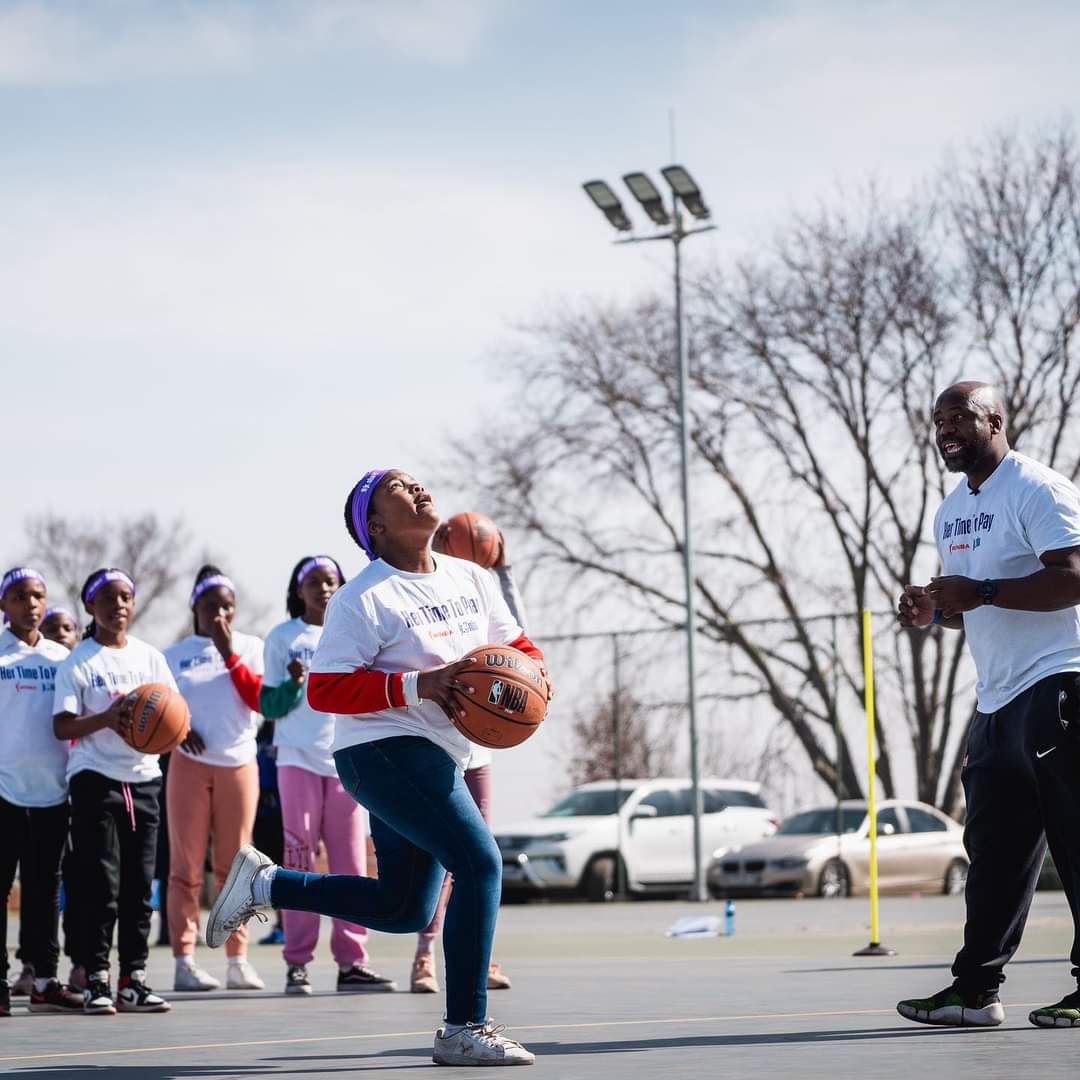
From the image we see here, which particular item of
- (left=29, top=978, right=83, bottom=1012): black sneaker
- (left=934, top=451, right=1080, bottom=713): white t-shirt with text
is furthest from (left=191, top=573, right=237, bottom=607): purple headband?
(left=934, top=451, right=1080, bottom=713): white t-shirt with text

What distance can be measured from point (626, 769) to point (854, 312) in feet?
38.7

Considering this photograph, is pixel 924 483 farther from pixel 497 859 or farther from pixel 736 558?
pixel 497 859

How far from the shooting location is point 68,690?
947cm

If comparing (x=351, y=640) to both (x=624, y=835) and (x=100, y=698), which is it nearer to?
(x=100, y=698)

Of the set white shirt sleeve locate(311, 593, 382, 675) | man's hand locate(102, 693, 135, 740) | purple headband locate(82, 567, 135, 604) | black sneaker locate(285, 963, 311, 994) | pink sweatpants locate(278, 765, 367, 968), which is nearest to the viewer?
white shirt sleeve locate(311, 593, 382, 675)

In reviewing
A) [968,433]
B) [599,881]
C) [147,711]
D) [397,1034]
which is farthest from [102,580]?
[599,881]

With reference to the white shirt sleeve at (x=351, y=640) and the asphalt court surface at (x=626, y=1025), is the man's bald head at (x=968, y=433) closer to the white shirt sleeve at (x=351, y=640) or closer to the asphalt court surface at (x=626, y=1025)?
the asphalt court surface at (x=626, y=1025)

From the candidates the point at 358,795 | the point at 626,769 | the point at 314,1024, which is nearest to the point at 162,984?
the point at 314,1024

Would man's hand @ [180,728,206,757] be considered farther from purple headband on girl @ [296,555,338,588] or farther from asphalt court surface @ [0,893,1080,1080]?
asphalt court surface @ [0,893,1080,1080]

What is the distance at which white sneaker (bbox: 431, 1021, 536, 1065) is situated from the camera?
641 centimetres

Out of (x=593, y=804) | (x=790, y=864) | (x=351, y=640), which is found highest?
(x=351, y=640)

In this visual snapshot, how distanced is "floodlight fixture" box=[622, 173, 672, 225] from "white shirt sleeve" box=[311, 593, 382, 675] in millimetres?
20848

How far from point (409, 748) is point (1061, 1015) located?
2508mm

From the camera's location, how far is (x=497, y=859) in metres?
6.48
